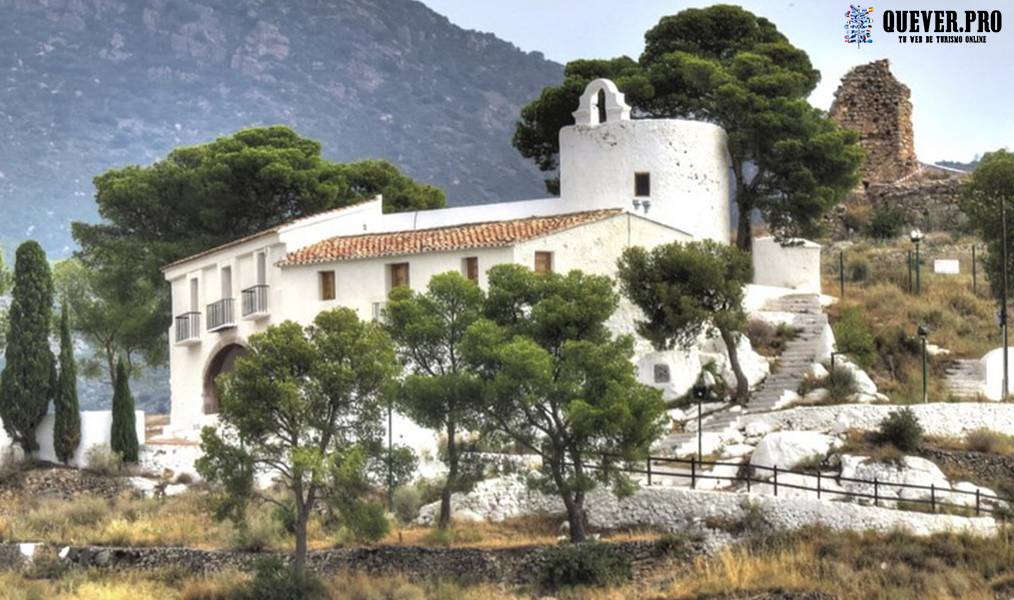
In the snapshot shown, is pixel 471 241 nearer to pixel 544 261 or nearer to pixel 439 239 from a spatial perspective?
pixel 439 239

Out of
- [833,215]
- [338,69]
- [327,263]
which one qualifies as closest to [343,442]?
[327,263]

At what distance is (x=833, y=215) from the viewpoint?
6625cm

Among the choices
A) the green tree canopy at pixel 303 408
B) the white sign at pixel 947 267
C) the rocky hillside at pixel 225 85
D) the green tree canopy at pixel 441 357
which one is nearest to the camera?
the green tree canopy at pixel 303 408

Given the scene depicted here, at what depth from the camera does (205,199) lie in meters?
59.6

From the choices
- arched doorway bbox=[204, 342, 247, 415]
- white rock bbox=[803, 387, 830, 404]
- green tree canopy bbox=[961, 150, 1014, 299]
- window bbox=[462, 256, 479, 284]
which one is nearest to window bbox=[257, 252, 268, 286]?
arched doorway bbox=[204, 342, 247, 415]

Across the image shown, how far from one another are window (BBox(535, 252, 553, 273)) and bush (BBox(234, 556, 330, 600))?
12237mm

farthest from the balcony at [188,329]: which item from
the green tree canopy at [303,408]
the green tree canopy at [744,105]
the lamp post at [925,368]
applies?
the lamp post at [925,368]

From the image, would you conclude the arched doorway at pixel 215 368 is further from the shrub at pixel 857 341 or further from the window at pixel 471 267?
the shrub at pixel 857 341

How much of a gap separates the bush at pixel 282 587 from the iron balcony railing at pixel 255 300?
15.1m

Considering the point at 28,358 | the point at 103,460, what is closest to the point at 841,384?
the point at 103,460

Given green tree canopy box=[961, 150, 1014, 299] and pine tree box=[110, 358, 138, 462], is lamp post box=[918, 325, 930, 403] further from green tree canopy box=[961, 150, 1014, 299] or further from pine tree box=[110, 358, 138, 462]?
pine tree box=[110, 358, 138, 462]

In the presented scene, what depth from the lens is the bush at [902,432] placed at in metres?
40.3

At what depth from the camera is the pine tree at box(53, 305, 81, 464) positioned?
4828cm

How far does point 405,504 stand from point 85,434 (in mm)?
11688
